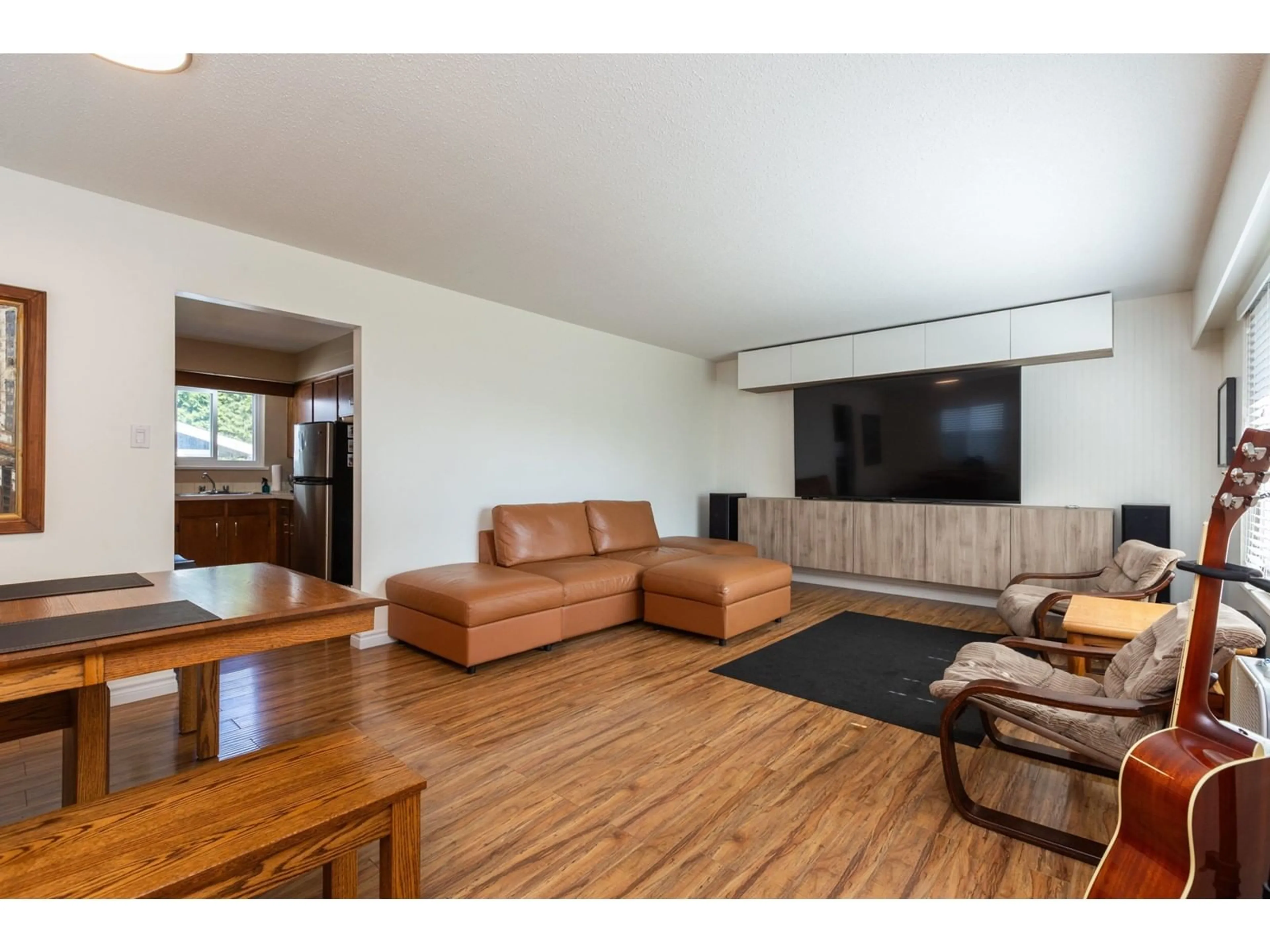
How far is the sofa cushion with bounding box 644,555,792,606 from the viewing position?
3703 mm

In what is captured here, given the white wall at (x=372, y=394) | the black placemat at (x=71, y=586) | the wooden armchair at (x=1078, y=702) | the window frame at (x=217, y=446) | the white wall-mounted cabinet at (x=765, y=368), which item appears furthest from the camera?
the window frame at (x=217, y=446)

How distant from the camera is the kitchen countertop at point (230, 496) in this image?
17.5ft

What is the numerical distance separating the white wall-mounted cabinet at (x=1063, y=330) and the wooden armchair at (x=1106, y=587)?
142 cm

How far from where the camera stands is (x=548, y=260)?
3.53m

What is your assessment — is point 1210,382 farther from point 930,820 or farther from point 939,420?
point 930,820

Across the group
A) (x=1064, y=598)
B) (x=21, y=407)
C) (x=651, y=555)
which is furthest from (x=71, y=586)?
(x=1064, y=598)

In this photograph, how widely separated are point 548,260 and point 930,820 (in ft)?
11.1

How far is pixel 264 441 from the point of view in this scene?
21.5ft

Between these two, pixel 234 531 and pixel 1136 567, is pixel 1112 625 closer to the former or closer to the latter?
pixel 1136 567

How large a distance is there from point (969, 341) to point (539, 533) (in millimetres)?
3797

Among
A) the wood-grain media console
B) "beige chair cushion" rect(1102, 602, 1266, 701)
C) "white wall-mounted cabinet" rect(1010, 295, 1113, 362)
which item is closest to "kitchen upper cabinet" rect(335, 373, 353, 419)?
the wood-grain media console

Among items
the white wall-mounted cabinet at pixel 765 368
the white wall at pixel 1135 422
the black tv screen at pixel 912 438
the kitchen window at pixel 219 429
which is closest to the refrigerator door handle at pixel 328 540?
the kitchen window at pixel 219 429

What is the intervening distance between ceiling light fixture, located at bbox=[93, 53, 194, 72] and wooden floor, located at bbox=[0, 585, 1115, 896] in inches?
96.5

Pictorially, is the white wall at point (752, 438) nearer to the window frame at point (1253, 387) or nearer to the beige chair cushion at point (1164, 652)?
the window frame at point (1253, 387)
